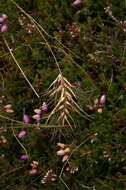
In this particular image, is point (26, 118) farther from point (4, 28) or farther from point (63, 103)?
point (4, 28)

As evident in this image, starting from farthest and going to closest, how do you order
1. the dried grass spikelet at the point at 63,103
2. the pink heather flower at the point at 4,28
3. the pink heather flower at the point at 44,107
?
the pink heather flower at the point at 4,28 < the pink heather flower at the point at 44,107 < the dried grass spikelet at the point at 63,103

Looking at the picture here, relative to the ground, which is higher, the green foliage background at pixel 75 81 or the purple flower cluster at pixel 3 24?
the purple flower cluster at pixel 3 24

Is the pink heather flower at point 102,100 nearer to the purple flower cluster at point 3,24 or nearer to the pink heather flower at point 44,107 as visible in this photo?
the pink heather flower at point 44,107

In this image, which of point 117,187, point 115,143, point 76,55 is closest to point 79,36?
point 76,55

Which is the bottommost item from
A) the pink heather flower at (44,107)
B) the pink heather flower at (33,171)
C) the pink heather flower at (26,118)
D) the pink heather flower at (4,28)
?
the pink heather flower at (33,171)

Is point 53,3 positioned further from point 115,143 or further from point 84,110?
point 115,143

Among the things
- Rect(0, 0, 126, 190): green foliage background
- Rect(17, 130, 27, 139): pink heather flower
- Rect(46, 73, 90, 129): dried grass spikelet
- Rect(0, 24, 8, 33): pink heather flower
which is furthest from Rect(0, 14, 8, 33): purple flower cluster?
Rect(17, 130, 27, 139): pink heather flower

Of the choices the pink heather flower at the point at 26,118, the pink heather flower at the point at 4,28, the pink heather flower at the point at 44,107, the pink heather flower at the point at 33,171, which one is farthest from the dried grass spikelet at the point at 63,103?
the pink heather flower at the point at 4,28
